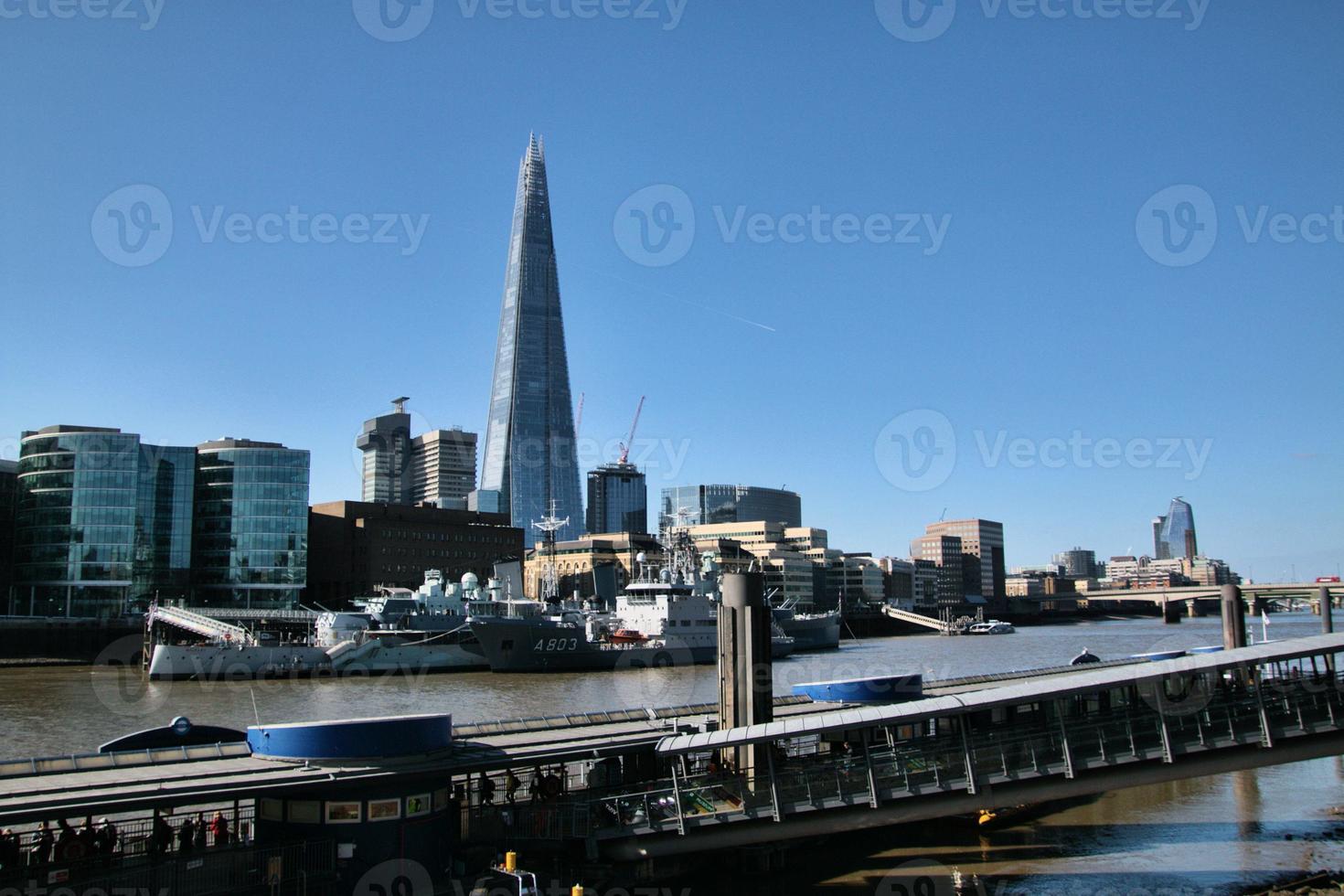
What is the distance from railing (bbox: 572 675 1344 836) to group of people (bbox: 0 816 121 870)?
891cm

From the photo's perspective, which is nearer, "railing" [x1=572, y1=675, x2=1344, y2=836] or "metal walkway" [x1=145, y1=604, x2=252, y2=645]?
"railing" [x1=572, y1=675, x2=1344, y2=836]

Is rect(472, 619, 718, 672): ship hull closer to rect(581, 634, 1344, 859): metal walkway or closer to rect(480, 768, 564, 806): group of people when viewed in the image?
rect(480, 768, 564, 806): group of people

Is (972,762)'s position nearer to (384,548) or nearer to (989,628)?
(384,548)

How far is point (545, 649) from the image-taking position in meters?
78.4

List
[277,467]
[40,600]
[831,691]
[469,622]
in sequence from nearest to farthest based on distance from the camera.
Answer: [831,691], [469,622], [40,600], [277,467]

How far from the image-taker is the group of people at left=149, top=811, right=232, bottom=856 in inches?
727

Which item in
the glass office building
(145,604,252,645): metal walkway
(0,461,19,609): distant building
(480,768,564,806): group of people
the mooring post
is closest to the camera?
(480,768,564,806): group of people

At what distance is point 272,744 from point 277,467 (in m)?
116

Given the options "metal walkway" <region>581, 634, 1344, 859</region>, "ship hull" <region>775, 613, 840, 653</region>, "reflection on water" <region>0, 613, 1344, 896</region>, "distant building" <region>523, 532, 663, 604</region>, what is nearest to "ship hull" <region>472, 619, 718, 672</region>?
"reflection on water" <region>0, 613, 1344, 896</region>

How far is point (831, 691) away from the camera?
107ft

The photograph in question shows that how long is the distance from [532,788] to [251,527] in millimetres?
114947

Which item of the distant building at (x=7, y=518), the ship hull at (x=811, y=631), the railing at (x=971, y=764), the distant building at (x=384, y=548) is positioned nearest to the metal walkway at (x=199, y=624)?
the distant building at (x=7, y=518)

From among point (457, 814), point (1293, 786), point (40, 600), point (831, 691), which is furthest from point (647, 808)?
point (40, 600)

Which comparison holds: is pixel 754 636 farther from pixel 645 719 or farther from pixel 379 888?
pixel 379 888
